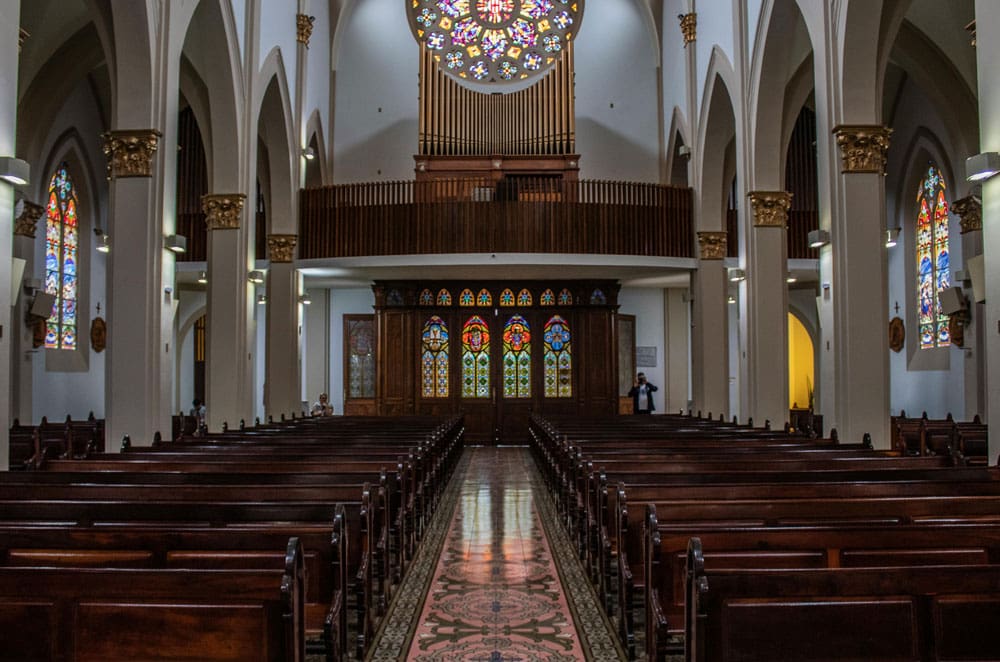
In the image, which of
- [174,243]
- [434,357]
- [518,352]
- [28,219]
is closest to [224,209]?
[174,243]

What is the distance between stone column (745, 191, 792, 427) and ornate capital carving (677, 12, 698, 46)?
5947 mm

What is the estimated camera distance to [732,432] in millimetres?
11570

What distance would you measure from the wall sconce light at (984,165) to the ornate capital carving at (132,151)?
8558 millimetres

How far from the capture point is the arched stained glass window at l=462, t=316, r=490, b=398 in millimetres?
21609

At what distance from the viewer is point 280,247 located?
733 inches

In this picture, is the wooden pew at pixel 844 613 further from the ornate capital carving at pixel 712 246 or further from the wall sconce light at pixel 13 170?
the ornate capital carving at pixel 712 246

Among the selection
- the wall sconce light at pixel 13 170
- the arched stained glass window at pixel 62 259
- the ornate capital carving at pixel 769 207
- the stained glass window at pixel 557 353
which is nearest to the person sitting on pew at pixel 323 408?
the stained glass window at pixel 557 353

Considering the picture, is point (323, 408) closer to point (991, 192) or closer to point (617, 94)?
point (617, 94)

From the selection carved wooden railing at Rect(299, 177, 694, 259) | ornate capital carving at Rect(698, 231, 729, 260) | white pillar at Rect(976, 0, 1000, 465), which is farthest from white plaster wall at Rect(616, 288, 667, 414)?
white pillar at Rect(976, 0, 1000, 465)

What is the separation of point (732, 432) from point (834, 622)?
8.61 m

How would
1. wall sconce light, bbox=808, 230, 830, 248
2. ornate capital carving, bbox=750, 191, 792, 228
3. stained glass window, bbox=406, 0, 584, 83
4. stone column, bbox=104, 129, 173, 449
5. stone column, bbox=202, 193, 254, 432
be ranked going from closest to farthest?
stone column, bbox=104, 129, 173, 449 < wall sconce light, bbox=808, 230, 830, 248 < stone column, bbox=202, 193, 254, 432 < ornate capital carving, bbox=750, 191, 792, 228 < stained glass window, bbox=406, 0, 584, 83

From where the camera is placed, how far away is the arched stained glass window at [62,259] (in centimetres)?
1850

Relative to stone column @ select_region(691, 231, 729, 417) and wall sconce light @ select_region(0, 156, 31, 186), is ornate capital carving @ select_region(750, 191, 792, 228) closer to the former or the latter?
stone column @ select_region(691, 231, 729, 417)

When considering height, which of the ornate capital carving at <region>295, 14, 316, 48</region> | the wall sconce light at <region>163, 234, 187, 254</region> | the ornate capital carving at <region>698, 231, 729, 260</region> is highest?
the ornate capital carving at <region>295, 14, 316, 48</region>
